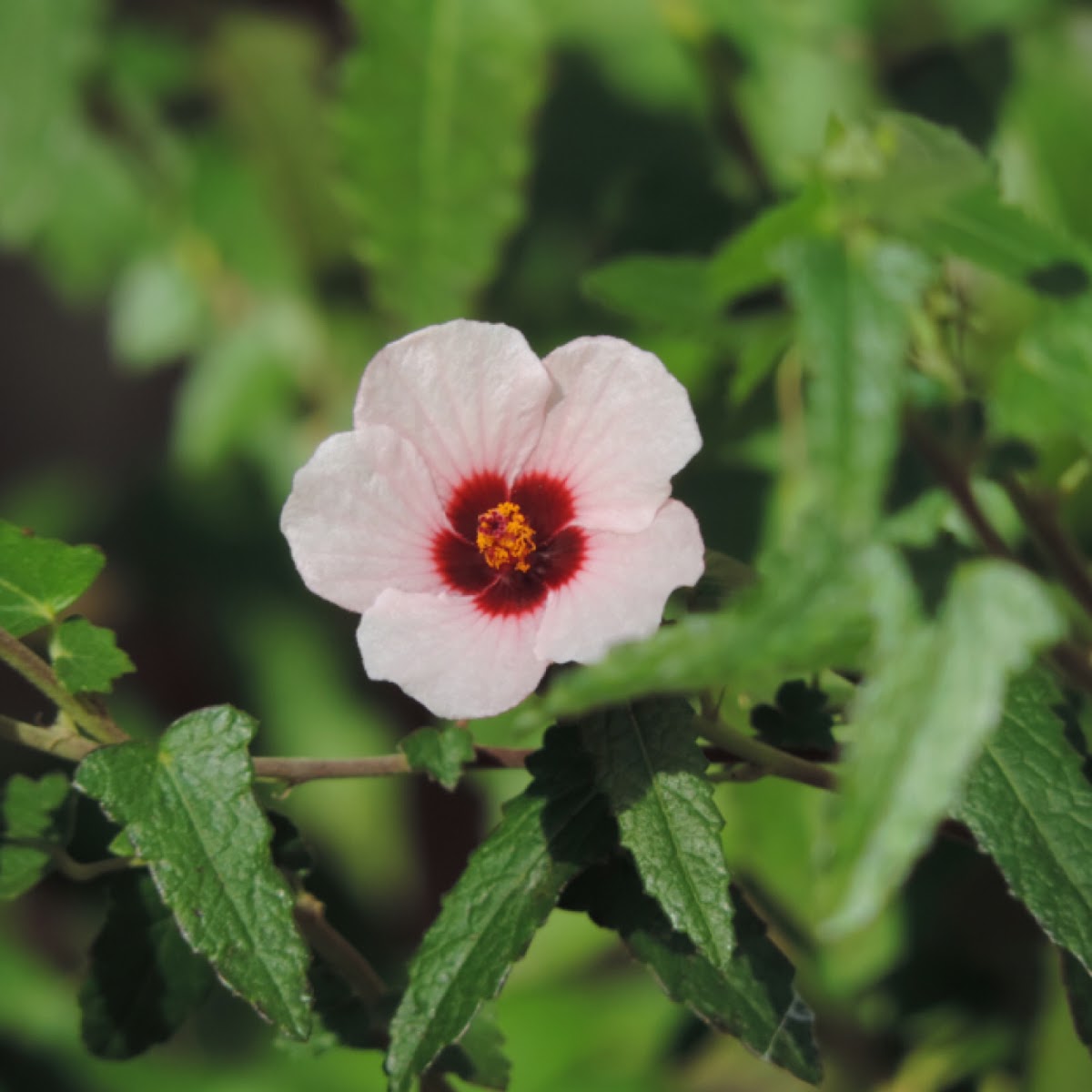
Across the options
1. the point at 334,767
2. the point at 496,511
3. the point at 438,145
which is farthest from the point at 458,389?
the point at 438,145

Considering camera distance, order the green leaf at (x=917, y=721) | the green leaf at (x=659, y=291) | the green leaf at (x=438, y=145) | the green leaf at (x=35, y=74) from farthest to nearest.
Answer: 1. the green leaf at (x=35, y=74)
2. the green leaf at (x=438, y=145)
3. the green leaf at (x=659, y=291)
4. the green leaf at (x=917, y=721)

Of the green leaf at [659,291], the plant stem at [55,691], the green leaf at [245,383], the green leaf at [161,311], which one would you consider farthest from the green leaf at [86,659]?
the green leaf at [161,311]

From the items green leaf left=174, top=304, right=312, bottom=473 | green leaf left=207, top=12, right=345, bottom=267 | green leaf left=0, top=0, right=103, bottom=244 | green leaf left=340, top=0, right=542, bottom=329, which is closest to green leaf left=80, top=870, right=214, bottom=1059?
green leaf left=340, top=0, right=542, bottom=329

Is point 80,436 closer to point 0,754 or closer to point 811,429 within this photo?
point 0,754

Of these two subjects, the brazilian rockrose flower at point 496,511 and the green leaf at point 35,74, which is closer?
the brazilian rockrose flower at point 496,511

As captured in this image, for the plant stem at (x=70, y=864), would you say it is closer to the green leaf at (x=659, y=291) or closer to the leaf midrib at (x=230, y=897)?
the leaf midrib at (x=230, y=897)

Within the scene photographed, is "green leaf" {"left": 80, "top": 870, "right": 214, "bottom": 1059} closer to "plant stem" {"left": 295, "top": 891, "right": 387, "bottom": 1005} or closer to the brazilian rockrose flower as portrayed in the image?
"plant stem" {"left": 295, "top": 891, "right": 387, "bottom": 1005}

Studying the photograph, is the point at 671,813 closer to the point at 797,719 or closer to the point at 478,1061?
the point at 797,719
